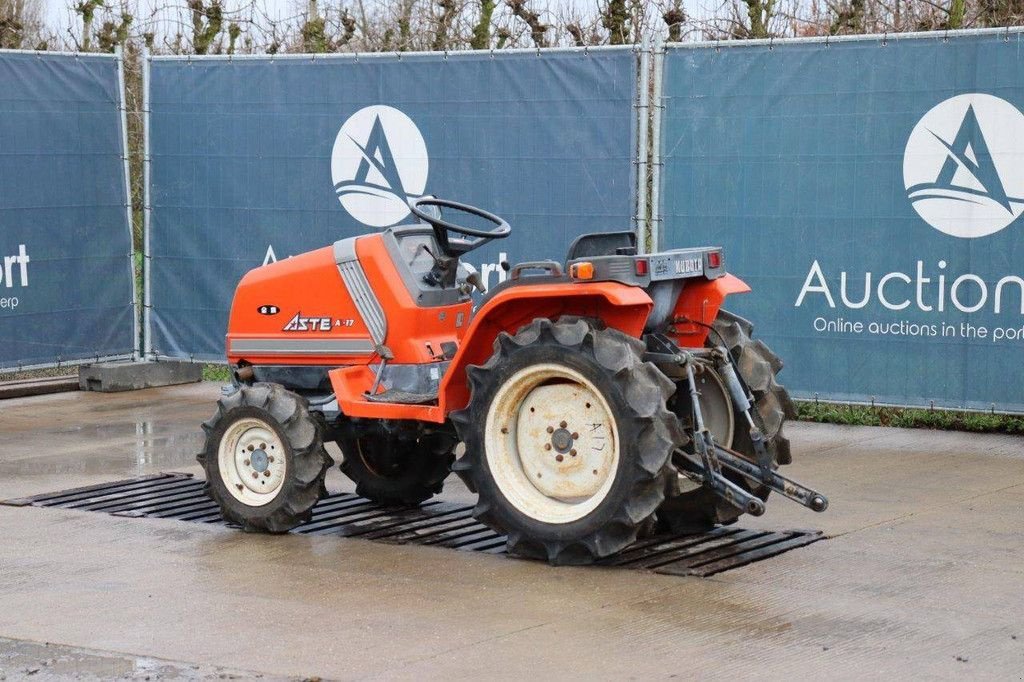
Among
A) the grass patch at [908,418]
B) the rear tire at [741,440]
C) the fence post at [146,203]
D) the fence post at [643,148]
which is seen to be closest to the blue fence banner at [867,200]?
the fence post at [643,148]

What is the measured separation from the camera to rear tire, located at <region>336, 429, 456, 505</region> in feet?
27.8

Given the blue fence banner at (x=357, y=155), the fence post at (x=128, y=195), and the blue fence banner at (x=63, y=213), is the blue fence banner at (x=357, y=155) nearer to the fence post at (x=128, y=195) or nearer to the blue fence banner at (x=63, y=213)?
the fence post at (x=128, y=195)

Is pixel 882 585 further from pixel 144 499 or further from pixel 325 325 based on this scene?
pixel 144 499

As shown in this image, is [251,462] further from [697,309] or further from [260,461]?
[697,309]

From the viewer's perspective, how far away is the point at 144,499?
29.2ft

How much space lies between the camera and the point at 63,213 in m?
13.1

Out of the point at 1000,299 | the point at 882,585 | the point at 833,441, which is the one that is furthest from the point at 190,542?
the point at 1000,299

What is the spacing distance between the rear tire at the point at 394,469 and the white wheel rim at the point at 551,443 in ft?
4.12

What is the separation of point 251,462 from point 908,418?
17.3ft

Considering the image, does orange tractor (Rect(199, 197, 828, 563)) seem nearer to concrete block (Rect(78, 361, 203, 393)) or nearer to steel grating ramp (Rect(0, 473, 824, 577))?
steel grating ramp (Rect(0, 473, 824, 577))

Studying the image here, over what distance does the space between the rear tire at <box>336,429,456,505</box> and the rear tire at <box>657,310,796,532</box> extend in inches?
54.1

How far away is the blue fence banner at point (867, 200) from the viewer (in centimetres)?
1016

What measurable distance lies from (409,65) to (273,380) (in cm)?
441

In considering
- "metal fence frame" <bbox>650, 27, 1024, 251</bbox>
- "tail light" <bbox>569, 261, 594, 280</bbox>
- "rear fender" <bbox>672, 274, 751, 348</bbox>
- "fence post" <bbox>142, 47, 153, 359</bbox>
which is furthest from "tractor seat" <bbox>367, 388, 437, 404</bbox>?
"fence post" <bbox>142, 47, 153, 359</bbox>
